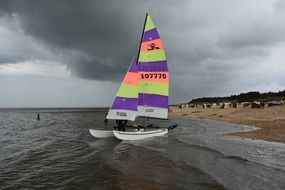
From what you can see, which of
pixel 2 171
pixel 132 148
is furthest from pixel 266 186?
pixel 2 171

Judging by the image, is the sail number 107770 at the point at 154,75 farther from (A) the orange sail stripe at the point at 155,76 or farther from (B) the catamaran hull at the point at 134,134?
(B) the catamaran hull at the point at 134,134

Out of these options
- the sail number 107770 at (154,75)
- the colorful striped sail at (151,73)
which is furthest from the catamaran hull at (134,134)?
the sail number 107770 at (154,75)

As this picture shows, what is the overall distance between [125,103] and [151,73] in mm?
4054

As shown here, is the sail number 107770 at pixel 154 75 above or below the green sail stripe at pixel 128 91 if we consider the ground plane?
above

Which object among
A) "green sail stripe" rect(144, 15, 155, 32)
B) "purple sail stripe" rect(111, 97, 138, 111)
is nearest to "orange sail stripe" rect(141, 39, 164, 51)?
"green sail stripe" rect(144, 15, 155, 32)

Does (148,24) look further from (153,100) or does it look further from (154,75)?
(153,100)

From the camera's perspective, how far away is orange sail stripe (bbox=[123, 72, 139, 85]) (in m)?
26.0

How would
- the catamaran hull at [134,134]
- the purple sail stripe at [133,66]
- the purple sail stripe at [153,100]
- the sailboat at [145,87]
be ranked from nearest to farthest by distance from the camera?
1. the catamaran hull at [134,134]
2. the sailboat at [145,87]
3. the purple sail stripe at [133,66]
4. the purple sail stripe at [153,100]

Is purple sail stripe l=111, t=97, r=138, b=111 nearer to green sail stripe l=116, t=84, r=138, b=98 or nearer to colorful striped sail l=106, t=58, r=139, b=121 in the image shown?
colorful striped sail l=106, t=58, r=139, b=121

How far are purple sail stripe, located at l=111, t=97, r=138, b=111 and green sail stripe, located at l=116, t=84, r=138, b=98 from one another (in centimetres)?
39

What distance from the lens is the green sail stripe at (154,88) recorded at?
26.7m

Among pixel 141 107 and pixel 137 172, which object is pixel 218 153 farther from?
pixel 141 107

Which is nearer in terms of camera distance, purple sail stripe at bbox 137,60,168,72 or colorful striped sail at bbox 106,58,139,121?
colorful striped sail at bbox 106,58,139,121

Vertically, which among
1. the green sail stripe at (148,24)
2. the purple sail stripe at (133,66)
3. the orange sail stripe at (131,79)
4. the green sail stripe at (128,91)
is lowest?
the green sail stripe at (128,91)
